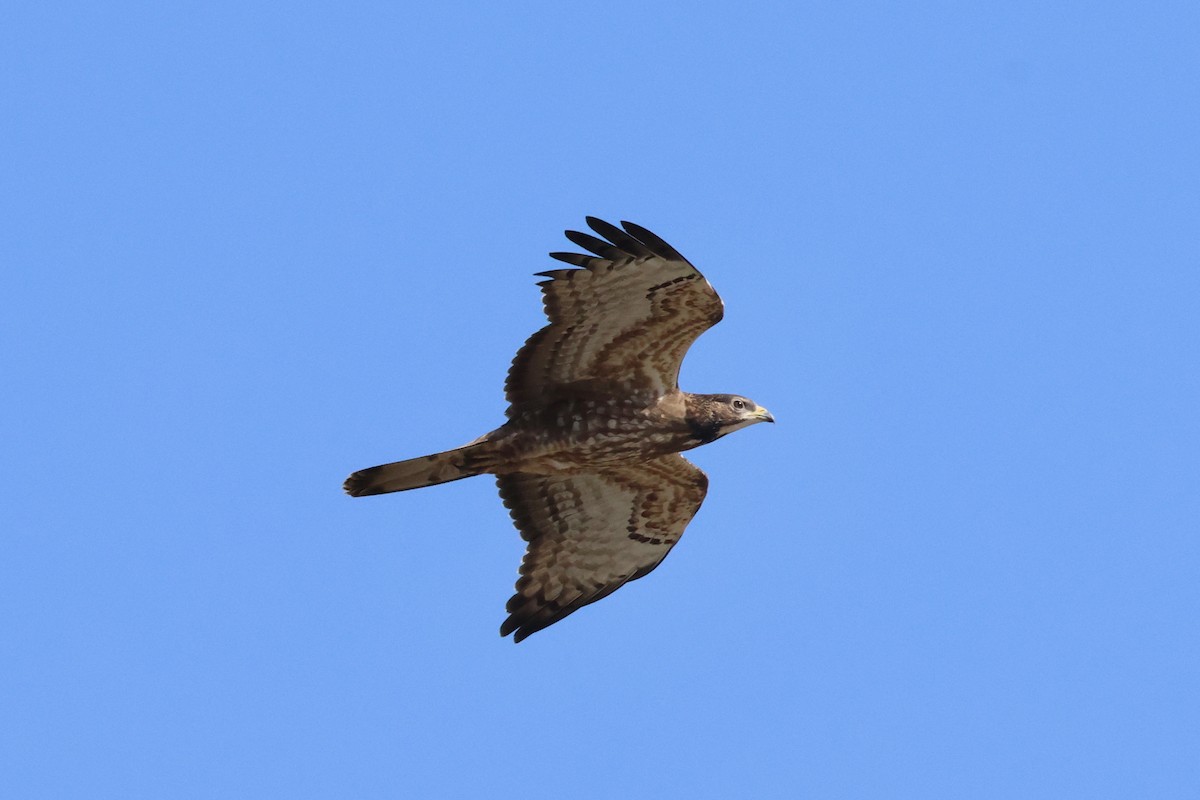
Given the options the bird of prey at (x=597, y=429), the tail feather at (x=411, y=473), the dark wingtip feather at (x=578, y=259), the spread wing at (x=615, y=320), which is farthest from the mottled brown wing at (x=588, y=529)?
the dark wingtip feather at (x=578, y=259)

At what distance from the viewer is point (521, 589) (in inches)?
669

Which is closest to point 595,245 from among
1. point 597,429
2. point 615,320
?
point 615,320

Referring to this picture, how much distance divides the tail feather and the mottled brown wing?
A: 1092 mm

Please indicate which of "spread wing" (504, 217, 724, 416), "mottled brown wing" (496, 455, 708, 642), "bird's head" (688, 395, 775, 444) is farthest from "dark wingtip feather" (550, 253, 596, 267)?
"mottled brown wing" (496, 455, 708, 642)

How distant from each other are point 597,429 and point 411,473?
5.44ft

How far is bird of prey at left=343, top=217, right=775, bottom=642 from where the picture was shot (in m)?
15.3

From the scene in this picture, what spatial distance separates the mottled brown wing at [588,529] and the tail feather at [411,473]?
1.09 meters

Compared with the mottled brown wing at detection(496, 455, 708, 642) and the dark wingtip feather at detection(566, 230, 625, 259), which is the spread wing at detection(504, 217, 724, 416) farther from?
the mottled brown wing at detection(496, 455, 708, 642)

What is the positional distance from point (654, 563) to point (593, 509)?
81cm

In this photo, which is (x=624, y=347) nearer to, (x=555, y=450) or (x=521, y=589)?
(x=555, y=450)

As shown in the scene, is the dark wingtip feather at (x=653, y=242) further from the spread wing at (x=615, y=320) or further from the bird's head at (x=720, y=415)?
the bird's head at (x=720, y=415)

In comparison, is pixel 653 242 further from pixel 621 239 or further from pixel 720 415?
pixel 720 415

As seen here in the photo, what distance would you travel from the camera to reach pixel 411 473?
51.2 feet

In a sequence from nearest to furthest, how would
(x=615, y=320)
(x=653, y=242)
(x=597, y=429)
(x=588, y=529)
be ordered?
(x=653, y=242), (x=615, y=320), (x=597, y=429), (x=588, y=529)
